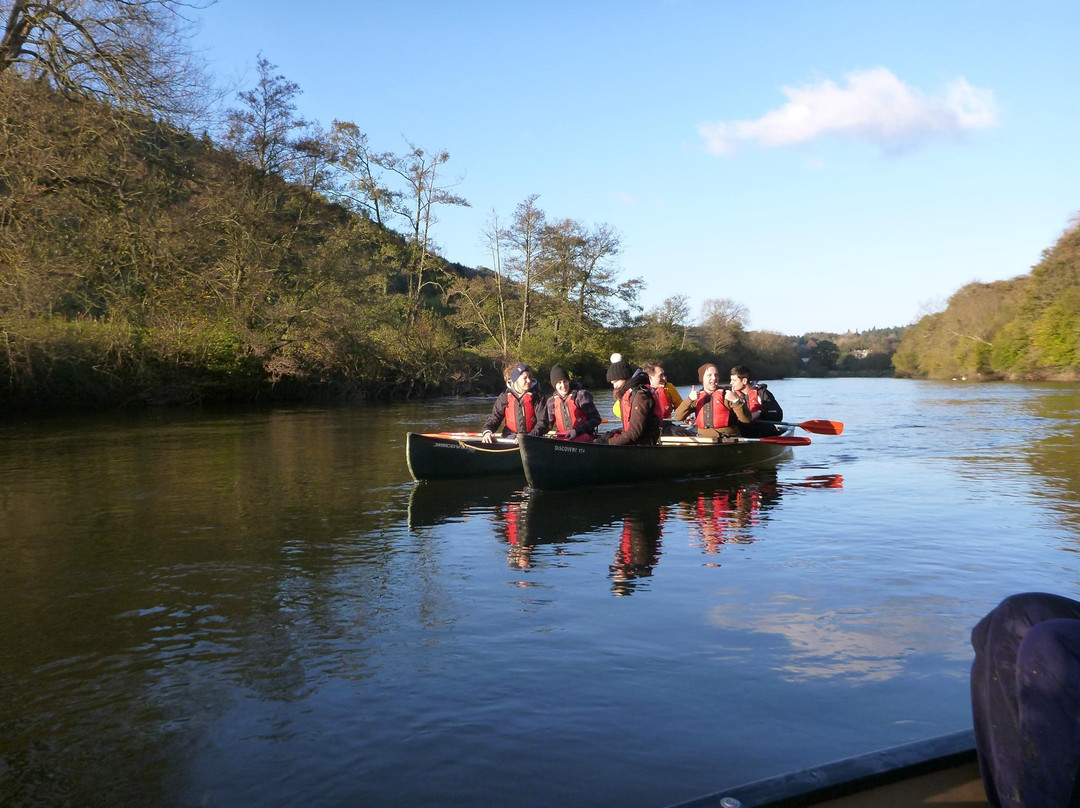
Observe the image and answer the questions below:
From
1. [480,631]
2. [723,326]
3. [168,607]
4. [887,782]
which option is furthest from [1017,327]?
[887,782]

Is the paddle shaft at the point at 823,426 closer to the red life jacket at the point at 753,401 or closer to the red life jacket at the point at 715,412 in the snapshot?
the red life jacket at the point at 753,401

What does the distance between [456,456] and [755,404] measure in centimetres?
499

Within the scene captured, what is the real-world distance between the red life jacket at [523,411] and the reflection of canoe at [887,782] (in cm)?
863

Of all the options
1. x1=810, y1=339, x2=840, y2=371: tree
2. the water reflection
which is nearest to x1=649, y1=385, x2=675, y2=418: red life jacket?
the water reflection

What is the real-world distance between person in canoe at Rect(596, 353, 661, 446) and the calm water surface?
0.64 m

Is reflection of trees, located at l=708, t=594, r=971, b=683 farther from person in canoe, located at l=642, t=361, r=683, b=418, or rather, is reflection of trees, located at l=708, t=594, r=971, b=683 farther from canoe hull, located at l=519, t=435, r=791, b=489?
person in canoe, located at l=642, t=361, r=683, b=418

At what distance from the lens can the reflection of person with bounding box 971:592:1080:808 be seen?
1622 millimetres

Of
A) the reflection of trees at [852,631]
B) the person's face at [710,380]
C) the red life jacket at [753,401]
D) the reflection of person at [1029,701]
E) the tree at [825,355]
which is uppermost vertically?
the tree at [825,355]

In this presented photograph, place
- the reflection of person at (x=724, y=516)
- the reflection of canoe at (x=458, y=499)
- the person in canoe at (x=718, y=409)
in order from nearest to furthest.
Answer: the reflection of person at (x=724, y=516) → the reflection of canoe at (x=458, y=499) → the person in canoe at (x=718, y=409)

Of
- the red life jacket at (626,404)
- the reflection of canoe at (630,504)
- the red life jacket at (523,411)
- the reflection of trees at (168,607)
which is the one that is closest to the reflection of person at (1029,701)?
the reflection of trees at (168,607)

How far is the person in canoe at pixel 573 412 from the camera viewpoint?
10328mm

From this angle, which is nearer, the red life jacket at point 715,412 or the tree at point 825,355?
the red life jacket at point 715,412

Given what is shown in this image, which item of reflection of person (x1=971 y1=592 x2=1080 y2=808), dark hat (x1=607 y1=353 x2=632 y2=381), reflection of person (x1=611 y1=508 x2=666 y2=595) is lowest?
reflection of person (x1=611 y1=508 x2=666 y2=595)

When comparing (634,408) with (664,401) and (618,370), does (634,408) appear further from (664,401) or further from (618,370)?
(664,401)
